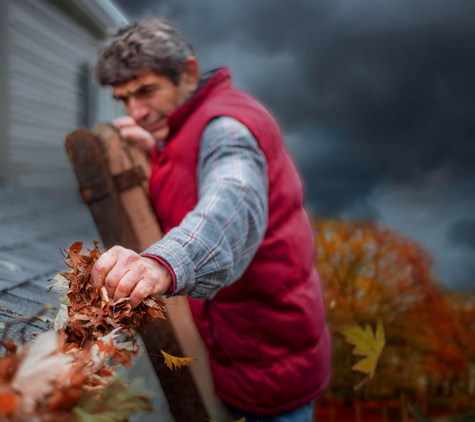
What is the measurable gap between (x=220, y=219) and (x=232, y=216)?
4 centimetres

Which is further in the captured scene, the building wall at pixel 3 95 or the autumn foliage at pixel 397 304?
the building wall at pixel 3 95

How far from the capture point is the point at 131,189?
5.59 ft

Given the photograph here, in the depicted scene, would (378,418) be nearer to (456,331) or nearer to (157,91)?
(456,331)

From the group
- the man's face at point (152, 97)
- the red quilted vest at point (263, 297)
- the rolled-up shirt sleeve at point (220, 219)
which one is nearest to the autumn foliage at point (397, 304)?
the red quilted vest at point (263, 297)

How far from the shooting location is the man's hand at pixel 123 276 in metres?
0.74

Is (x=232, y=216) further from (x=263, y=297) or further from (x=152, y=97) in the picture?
(x=152, y=97)

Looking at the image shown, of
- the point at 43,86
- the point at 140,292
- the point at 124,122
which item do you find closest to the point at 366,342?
the point at 140,292

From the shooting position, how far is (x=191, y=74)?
6.18ft

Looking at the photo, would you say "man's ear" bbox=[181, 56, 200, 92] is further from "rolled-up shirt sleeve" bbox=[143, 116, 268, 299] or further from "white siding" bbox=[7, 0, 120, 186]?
"white siding" bbox=[7, 0, 120, 186]

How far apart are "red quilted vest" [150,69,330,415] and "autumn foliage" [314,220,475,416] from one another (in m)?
2.43

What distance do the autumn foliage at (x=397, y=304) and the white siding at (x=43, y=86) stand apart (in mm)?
3334

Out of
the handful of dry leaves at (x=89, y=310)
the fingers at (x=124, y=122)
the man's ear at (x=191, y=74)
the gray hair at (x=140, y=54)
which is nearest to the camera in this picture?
the handful of dry leaves at (x=89, y=310)

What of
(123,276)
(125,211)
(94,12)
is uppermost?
(94,12)

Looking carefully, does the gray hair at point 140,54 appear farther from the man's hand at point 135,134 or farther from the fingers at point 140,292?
the fingers at point 140,292
